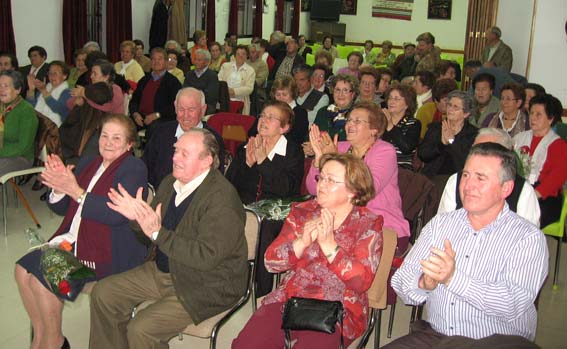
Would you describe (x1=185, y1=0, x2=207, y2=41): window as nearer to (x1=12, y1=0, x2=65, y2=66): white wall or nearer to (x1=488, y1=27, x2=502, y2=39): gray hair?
(x1=12, y1=0, x2=65, y2=66): white wall

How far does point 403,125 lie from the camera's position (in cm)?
493

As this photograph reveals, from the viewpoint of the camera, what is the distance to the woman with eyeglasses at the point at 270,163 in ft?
13.0

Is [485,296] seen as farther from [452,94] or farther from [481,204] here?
[452,94]

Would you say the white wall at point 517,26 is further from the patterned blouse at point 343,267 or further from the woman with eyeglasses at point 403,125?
the patterned blouse at point 343,267

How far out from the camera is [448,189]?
3.15 m

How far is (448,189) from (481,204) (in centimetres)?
72

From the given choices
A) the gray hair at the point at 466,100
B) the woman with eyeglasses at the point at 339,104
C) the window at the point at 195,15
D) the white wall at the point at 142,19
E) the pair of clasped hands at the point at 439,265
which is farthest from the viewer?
the window at the point at 195,15

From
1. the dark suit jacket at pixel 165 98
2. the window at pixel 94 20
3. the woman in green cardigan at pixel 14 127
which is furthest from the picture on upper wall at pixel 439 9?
the woman in green cardigan at pixel 14 127

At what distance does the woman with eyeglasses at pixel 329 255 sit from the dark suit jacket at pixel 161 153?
1702 millimetres

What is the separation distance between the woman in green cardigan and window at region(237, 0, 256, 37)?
38.0ft

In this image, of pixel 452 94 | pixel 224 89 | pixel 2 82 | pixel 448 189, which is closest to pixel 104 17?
pixel 224 89

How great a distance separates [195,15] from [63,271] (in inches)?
477

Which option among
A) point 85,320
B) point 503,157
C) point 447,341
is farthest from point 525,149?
point 85,320

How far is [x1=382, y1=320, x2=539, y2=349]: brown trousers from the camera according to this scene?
2322 millimetres
